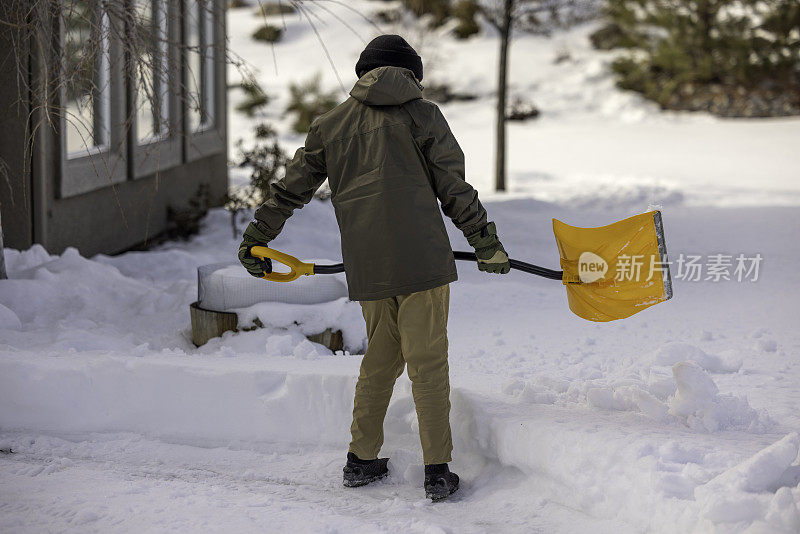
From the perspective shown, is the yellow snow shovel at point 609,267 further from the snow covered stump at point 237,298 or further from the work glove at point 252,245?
the snow covered stump at point 237,298

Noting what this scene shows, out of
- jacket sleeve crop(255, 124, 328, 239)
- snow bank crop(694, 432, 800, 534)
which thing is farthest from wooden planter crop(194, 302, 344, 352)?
snow bank crop(694, 432, 800, 534)

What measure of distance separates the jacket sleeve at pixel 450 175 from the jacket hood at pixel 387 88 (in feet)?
0.41

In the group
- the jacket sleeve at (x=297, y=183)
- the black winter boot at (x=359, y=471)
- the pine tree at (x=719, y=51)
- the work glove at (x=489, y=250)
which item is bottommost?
the black winter boot at (x=359, y=471)

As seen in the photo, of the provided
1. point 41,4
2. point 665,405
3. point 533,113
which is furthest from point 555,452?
point 533,113

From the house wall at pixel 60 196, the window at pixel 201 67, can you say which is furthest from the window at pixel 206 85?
the house wall at pixel 60 196

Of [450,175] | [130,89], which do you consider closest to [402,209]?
[450,175]

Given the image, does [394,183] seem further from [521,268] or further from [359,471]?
[359,471]

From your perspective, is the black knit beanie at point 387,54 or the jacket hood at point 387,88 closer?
the jacket hood at point 387,88

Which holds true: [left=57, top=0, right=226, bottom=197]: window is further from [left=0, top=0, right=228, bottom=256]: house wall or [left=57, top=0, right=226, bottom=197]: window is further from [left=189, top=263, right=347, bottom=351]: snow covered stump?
[left=189, top=263, right=347, bottom=351]: snow covered stump

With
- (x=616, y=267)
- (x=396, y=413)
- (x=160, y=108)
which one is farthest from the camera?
(x=160, y=108)

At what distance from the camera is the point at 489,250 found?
3.43 meters

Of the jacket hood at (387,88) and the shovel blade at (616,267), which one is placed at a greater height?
the jacket hood at (387,88)

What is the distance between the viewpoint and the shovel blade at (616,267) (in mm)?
3785

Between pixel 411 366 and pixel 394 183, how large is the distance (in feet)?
2.28
